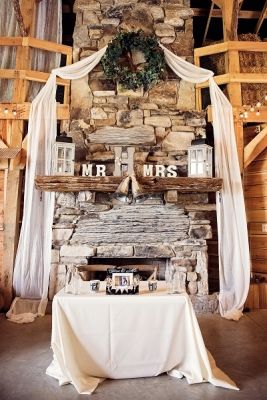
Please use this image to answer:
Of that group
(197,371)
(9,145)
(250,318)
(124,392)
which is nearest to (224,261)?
(250,318)

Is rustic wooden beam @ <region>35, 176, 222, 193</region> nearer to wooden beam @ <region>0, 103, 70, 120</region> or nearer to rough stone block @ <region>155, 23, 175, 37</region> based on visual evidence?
wooden beam @ <region>0, 103, 70, 120</region>

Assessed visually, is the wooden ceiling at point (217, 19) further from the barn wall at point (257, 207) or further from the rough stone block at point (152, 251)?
the rough stone block at point (152, 251)

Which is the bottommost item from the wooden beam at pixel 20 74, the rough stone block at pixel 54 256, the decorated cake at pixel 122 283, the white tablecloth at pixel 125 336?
the white tablecloth at pixel 125 336

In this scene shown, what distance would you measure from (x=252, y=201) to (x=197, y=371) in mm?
3128

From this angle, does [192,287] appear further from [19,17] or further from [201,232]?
[19,17]

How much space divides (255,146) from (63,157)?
261 cm

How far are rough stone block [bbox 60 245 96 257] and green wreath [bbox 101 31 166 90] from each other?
236 cm

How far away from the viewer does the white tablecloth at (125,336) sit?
2.09 metres

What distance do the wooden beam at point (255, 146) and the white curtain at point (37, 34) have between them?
10.1 ft

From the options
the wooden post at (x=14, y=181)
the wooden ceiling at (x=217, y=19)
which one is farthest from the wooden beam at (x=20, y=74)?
the wooden ceiling at (x=217, y=19)

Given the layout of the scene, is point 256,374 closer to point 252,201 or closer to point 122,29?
point 252,201

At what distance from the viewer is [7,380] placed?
2176 millimetres

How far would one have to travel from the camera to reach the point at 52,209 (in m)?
3.98

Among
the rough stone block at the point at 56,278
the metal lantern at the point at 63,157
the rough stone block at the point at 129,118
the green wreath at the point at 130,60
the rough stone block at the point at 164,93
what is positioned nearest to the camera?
the metal lantern at the point at 63,157
